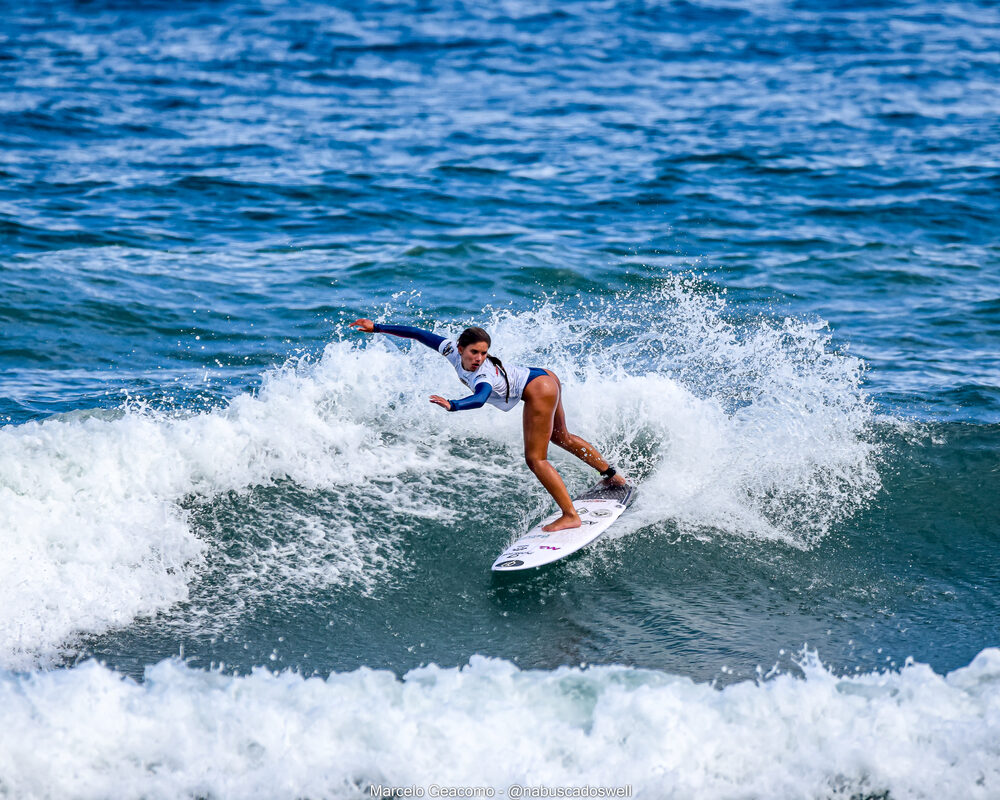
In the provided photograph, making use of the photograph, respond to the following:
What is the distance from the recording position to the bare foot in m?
8.40

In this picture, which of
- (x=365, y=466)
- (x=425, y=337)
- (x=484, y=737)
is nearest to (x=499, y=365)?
(x=425, y=337)

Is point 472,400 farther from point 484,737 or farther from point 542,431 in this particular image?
point 484,737

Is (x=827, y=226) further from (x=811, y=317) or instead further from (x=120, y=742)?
(x=120, y=742)

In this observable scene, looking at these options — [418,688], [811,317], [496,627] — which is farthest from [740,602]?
[811,317]

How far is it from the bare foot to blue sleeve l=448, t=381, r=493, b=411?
4.06 feet

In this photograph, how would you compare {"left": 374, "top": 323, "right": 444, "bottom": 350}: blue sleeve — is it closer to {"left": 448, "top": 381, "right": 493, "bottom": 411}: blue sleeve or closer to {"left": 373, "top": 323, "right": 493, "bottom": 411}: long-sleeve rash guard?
{"left": 373, "top": 323, "right": 493, "bottom": 411}: long-sleeve rash guard

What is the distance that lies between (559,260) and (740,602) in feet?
29.1

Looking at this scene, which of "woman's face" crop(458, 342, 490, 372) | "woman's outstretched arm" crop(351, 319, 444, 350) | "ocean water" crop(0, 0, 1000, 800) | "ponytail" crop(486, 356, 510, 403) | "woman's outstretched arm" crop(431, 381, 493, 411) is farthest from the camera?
"woman's outstretched arm" crop(351, 319, 444, 350)

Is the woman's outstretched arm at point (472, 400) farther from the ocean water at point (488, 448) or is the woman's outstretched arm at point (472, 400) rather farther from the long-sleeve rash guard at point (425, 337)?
the ocean water at point (488, 448)

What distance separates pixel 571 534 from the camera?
834 cm

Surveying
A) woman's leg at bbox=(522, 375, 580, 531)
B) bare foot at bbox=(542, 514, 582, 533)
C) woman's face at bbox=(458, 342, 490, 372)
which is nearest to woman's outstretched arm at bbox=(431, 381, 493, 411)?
woman's face at bbox=(458, 342, 490, 372)

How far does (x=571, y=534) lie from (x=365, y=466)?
7.11ft

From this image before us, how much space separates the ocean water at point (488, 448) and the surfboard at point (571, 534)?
14cm

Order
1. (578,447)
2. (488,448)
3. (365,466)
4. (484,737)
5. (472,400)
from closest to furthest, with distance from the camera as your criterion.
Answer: (484,737)
(472,400)
(578,447)
(365,466)
(488,448)
